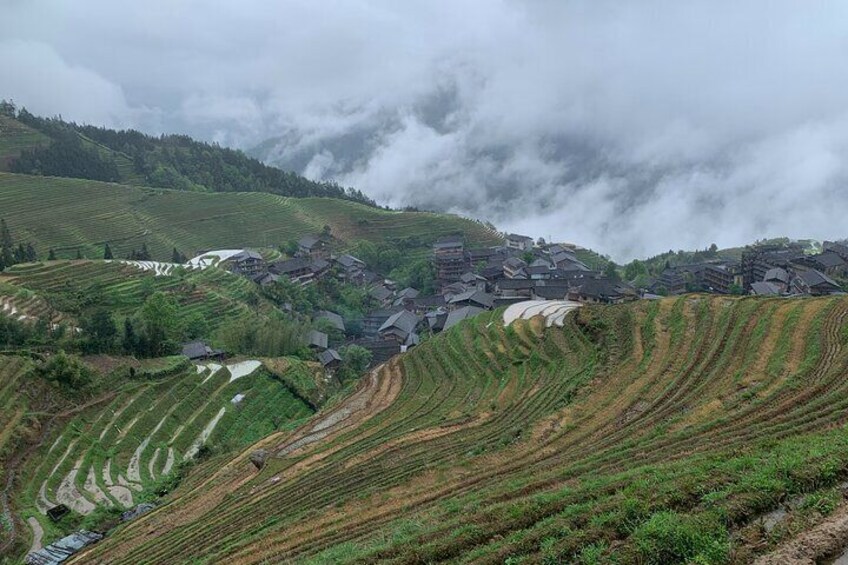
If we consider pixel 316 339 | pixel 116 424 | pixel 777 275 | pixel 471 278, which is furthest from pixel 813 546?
pixel 471 278

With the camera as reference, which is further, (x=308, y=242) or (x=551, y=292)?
(x=308, y=242)

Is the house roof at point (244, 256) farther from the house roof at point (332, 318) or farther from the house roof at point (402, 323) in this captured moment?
the house roof at point (402, 323)

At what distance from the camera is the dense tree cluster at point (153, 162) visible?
101125 millimetres

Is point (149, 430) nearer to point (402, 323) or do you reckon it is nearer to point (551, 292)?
point (402, 323)

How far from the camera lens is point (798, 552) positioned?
24.0 feet

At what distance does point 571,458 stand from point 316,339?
133 ft

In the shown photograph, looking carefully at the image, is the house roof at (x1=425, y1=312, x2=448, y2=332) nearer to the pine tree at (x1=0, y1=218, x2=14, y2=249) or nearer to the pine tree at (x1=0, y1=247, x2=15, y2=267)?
the pine tree at (x1=0, y1=247, x2=15, y2=267)

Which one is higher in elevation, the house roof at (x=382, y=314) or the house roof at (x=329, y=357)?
the house roof at (x=382, y=314)

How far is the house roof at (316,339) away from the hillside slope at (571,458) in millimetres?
20139

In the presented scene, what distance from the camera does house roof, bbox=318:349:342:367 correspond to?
156 ft

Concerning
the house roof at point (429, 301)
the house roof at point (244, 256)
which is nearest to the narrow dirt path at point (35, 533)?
the house roof at point (429, 301)

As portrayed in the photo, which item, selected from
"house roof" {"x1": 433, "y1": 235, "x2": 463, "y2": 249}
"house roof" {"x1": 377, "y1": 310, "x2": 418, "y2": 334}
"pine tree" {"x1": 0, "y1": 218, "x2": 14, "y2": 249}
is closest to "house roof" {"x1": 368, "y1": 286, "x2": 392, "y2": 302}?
"house roof" {"x1": 433, "y1": 235, "x2": 463, "y2": 249}

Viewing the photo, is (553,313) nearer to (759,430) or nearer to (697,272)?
(759,430)

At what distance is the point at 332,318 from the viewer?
61469mm
